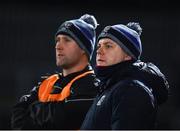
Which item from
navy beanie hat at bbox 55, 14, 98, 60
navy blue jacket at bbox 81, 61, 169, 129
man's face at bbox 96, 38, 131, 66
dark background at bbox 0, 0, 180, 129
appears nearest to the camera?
navy blue jacket at bbox 81, 61, 169, 129

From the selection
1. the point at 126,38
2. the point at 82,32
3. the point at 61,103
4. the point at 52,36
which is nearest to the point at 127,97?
the point at 126,38

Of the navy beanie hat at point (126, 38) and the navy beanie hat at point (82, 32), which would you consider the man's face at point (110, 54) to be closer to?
the navy beanie hat at point (126, 38)

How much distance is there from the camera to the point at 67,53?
477 cm

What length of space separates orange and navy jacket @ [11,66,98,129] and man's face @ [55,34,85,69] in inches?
3.2

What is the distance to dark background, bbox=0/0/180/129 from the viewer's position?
9.78 m

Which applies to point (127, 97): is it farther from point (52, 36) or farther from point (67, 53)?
point (52, 36)

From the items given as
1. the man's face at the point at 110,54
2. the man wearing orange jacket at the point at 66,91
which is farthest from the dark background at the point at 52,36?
the man's face at the point at 110,54

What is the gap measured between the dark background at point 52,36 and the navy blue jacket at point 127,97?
5.41 metres

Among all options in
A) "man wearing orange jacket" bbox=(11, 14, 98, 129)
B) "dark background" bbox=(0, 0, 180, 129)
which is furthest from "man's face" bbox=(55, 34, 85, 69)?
"dark background" bbox=(0, 0, 180, 129)

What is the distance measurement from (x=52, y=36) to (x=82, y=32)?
497 centimetres

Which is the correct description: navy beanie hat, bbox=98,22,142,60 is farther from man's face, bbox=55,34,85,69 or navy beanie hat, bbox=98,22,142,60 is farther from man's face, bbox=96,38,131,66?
man's face, bbox=55,34,85,69

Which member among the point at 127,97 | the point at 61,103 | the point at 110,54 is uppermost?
the point at 110,54

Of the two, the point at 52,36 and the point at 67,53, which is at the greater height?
the point at 67,53

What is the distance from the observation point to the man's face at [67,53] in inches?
188
